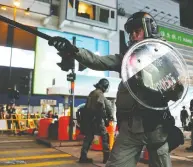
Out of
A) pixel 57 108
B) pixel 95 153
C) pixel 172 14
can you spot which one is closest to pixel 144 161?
pixel 95 153

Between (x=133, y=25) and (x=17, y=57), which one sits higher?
(x=17, y=57)

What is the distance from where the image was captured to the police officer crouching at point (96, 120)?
6.12m

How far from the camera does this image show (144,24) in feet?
8.25

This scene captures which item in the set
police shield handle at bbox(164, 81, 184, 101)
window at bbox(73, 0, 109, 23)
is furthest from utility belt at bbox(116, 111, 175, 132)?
window at bbox(73, 0, 109, 23)

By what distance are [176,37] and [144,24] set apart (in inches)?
754

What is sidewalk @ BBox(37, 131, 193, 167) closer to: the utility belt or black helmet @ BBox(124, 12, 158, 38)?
the utility belt

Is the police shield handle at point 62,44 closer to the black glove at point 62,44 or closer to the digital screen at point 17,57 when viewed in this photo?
the black glove at point 62,44

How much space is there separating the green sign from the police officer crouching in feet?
45.8

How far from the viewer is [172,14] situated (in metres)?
31.2

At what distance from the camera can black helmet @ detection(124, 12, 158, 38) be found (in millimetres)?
2496

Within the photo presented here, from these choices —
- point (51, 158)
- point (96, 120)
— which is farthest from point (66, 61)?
point (51, 158)

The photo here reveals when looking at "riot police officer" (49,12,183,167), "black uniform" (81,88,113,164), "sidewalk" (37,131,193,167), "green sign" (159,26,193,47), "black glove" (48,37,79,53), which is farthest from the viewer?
"green sign" (159,26,193,47)

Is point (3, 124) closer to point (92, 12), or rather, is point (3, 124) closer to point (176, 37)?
point (176, 37)

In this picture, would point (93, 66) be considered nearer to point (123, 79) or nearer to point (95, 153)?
point (123, 79)
